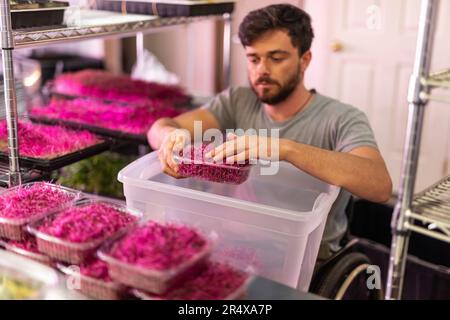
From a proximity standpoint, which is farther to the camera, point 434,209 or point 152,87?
point 152,87

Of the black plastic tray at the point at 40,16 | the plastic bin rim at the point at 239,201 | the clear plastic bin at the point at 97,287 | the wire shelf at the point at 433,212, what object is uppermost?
the black plastic tray at the point at 40,16

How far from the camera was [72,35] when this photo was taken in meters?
1.47

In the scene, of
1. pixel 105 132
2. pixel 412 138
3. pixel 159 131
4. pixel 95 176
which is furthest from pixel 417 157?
pixel 95 176

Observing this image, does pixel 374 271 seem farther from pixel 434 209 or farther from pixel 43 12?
pixel 43 12

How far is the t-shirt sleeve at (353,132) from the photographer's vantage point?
1.53 meters

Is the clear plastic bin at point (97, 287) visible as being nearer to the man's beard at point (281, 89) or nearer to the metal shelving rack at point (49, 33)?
the metal shelving rack at point (49, 33)

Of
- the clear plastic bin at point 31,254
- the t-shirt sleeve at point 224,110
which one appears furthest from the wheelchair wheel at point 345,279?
the t-shirt sleeve at point 224,110

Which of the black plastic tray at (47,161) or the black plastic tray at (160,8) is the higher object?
the black plastic tray at (160,8)

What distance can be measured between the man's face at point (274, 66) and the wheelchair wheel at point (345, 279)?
601mm

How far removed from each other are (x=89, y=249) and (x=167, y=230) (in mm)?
141

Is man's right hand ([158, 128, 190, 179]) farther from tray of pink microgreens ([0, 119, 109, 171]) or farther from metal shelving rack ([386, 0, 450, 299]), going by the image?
metal shelving rack ([386, 0, 450, 299])

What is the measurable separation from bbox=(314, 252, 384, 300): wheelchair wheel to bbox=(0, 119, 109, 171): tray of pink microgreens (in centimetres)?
78

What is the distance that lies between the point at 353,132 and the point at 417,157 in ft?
2.26
